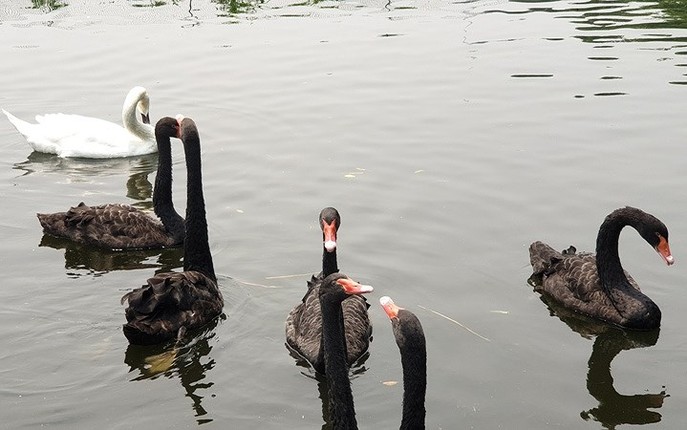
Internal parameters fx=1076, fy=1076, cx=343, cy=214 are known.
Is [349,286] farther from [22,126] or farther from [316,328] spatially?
[22,126]

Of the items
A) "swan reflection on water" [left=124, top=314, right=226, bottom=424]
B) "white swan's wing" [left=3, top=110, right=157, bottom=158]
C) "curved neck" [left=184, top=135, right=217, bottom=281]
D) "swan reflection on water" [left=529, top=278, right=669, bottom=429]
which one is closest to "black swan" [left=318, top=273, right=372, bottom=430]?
"swan reflection on water" [left=124, top=314, right=226, bottom=424]

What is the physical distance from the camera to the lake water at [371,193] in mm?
6387

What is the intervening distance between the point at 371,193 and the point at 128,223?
2.18 meters

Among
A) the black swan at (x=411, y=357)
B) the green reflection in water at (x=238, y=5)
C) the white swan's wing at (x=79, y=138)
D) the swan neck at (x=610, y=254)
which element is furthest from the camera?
the green reflection in water at (x=238, y=5)

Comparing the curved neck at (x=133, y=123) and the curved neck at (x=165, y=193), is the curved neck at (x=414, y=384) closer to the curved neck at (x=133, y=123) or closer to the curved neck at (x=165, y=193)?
the curved neck at (x=165, y=193)

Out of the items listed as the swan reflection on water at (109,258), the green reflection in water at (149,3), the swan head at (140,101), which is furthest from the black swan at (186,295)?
the green reflection in water at (149,3)

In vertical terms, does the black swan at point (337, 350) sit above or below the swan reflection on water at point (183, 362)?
above

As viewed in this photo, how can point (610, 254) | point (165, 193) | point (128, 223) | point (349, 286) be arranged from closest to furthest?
point (349, 286), point (610, 254), point (128, 223), point (165, 193)

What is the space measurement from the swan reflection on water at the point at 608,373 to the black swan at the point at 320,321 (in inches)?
55.9

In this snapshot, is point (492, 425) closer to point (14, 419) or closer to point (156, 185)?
point (14, 419)

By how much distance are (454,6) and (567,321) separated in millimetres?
10534

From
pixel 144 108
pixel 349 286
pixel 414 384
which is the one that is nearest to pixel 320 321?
pixel 349 286

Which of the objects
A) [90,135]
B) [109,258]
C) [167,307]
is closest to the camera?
[167,307]

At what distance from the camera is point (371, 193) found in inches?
375
